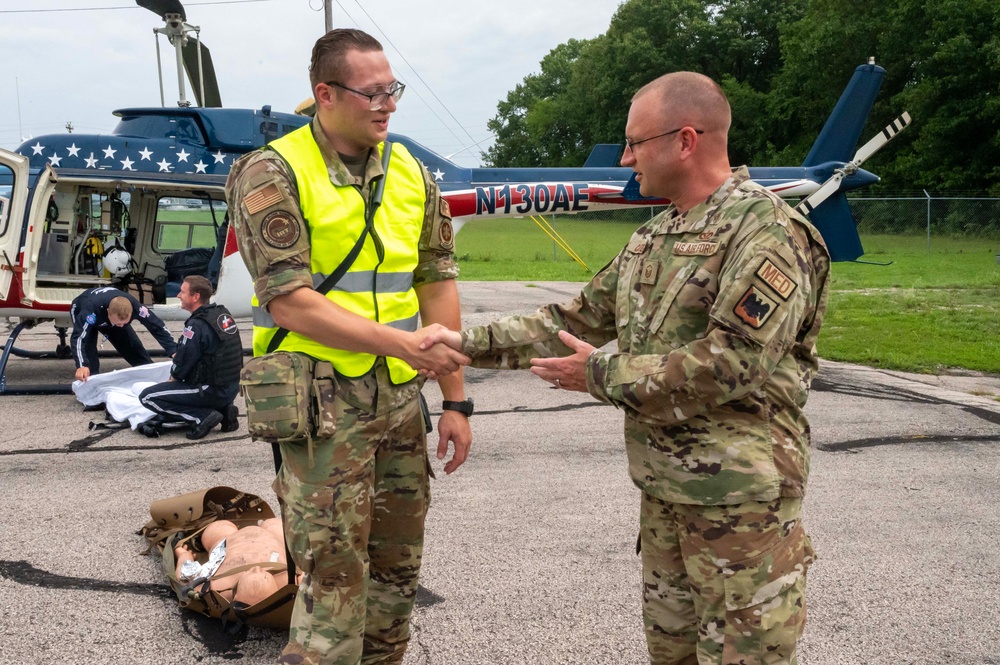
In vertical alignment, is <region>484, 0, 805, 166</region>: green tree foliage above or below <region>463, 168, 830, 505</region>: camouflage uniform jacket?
above

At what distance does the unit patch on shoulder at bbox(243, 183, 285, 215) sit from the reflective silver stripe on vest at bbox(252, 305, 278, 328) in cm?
29

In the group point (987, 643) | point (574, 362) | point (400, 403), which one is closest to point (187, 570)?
point (400, 403)

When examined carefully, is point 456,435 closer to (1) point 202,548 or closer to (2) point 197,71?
(1) point 202,548

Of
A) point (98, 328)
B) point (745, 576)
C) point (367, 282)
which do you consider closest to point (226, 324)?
point (98, 328)

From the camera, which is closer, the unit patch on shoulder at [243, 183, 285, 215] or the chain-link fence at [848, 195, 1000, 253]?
the unit patch on shoulder at [243, 183, 285, 215]

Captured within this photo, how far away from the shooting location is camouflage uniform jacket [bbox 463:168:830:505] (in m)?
1.82

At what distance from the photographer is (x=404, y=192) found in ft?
7.79

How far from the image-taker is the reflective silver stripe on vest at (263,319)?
7.34 feet

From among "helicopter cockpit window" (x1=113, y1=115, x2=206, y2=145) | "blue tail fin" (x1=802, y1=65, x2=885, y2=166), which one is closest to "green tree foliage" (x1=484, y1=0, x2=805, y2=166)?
"blue tail fin" (x1=802, y1=65, x2=885, y2=166)

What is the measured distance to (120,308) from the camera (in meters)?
6.89

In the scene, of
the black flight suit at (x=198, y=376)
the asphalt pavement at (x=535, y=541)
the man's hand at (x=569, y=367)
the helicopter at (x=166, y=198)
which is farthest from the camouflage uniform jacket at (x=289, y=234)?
the helicopter at (x=166, y=198)

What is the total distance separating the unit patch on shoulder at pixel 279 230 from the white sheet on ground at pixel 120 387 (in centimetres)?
473

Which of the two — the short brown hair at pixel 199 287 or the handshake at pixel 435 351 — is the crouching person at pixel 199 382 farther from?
the handshake at pixel 435 351

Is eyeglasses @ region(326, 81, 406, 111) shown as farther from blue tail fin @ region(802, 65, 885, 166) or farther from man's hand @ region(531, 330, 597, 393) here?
blue tail fin @ region(802, 65, 885, 166)
